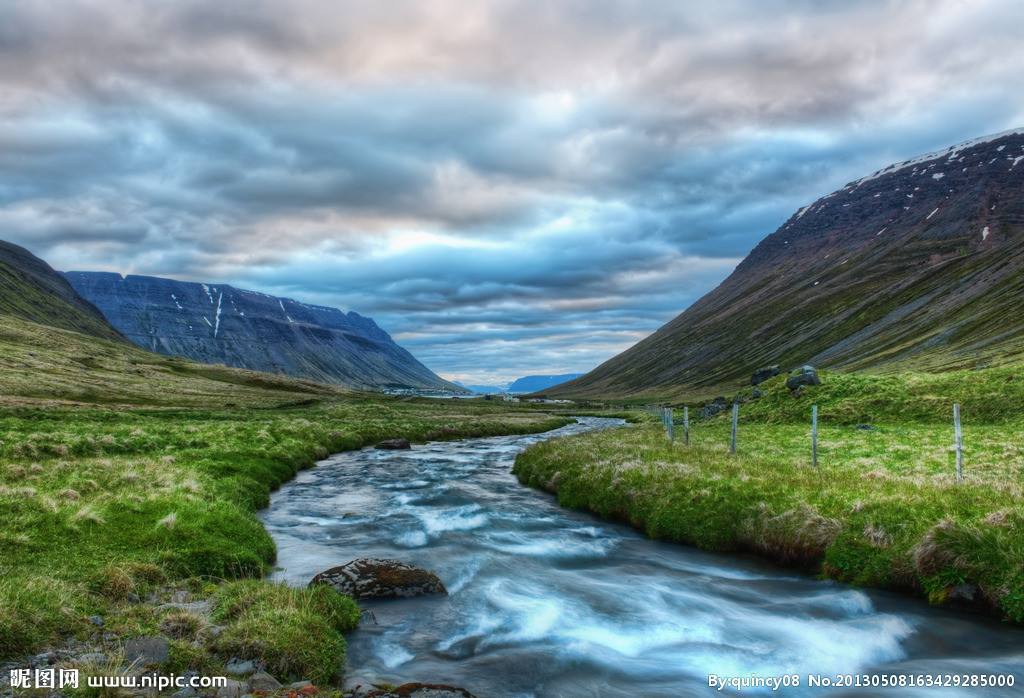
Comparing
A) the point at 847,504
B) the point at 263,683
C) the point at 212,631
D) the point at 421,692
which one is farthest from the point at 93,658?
the point at 847,504

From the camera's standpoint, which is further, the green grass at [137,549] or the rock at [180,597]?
the rock at [180,597]

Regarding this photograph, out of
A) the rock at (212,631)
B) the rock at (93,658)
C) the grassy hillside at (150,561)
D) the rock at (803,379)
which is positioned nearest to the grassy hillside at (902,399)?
the rock at (803,379)

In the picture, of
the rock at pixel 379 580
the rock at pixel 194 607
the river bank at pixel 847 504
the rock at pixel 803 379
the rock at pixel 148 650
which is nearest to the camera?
the rock at pixel 148 650

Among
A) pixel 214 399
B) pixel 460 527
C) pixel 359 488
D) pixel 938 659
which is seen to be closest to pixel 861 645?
pixel 938 659

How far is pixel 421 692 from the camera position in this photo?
910 cm

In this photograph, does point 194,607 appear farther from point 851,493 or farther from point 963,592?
point 851,493

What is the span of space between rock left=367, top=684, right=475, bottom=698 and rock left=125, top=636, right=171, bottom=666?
3.32m

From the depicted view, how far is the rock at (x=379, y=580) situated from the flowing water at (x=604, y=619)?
38 cm

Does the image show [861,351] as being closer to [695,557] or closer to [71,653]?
[695,557]

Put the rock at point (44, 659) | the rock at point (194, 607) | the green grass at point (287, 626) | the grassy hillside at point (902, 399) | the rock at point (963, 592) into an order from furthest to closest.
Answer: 1. the grassy hillside at point (902, 399)
2. the rock at point (963, 592)
3. the rock at point (194, 607)
4. the green grass at point (287, 626)
5. the rock at point (44, 659)

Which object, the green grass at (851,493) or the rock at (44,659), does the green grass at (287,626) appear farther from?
the green grass at (851,493)

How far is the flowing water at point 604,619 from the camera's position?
1180 centimetres

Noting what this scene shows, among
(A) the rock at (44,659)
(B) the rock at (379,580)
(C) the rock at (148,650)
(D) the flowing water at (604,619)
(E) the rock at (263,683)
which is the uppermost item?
(A) the rock at (44,659)

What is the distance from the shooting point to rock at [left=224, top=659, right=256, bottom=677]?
30.1ft
